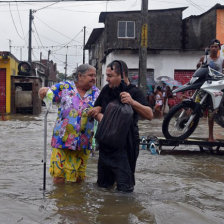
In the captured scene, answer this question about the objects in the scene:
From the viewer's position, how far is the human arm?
13.3 feet

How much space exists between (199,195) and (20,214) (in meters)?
2.12

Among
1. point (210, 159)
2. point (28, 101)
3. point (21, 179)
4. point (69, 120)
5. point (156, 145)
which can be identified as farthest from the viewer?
point (28, 101)

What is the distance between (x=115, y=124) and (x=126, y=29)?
24910 millimetres

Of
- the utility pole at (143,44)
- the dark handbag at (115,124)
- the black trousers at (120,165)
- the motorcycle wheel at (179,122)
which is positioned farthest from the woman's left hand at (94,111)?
the utility pole at (143,44)

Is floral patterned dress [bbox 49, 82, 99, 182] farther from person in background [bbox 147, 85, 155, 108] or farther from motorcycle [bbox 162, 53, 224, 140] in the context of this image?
person in background [bbox 147, 85, 155, 108]

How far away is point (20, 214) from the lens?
3.79 metres

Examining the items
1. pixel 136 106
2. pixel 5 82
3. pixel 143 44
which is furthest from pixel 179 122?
pixel 5 82

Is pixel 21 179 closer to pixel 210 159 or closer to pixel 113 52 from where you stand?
pixel 210 159

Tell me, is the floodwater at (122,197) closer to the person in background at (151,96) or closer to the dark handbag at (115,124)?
the dark handbag at (115,124)

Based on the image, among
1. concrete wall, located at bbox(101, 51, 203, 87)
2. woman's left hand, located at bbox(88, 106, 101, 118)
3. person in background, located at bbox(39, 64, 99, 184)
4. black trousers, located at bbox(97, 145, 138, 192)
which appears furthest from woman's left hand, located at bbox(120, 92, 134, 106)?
concrete wall, located at bbox(101, 51, 203, 87)

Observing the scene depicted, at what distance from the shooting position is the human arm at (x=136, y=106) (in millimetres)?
4055

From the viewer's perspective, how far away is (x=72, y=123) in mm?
4660

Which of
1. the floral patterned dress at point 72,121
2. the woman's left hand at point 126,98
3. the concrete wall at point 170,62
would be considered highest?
the concrete wall at point 170,62

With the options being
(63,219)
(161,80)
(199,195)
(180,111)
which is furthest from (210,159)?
(161,80)
